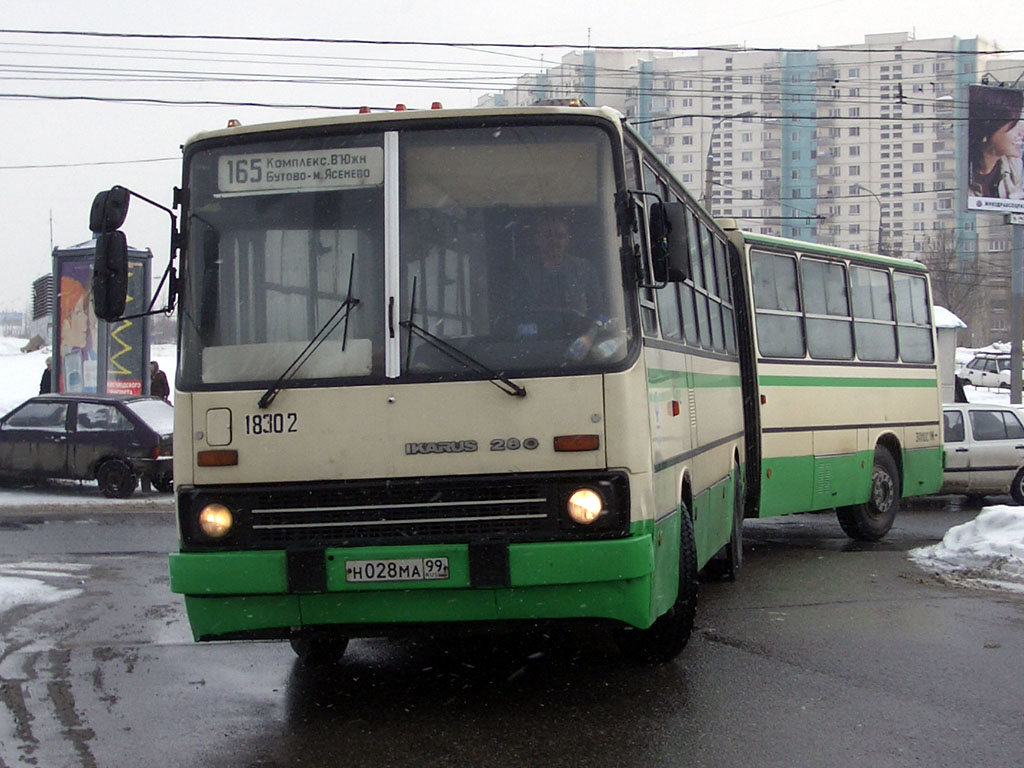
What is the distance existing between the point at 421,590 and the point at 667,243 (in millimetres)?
2001

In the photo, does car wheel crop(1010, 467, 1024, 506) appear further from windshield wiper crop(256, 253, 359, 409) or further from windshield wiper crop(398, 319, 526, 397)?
windshield wiper crop(256, 253, 359, 409)

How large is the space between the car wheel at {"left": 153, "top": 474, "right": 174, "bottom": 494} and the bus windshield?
43.8 feet

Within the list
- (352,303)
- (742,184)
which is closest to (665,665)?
(352,303)

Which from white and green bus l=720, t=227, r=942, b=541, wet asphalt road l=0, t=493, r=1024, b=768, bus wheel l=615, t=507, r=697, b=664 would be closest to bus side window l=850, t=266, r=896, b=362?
white and green bus l=720, t=227, r=942, b=541

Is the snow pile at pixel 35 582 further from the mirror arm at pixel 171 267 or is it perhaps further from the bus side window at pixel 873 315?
the bus side window at pixel 873 315

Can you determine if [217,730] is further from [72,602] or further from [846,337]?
[846,337]

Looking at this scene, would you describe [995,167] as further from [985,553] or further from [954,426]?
[985,553]

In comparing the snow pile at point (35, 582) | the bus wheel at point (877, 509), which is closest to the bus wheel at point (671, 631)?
Result: the snow pile at point (35, 582)

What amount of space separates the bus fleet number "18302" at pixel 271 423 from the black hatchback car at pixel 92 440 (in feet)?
43.4

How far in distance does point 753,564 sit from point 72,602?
593cm

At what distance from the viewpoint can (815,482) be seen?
1322 centimetres

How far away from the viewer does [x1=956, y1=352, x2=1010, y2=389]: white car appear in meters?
59.2

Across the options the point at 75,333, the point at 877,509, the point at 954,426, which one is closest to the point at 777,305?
the point at 877,509

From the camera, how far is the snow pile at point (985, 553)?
1105 cm
